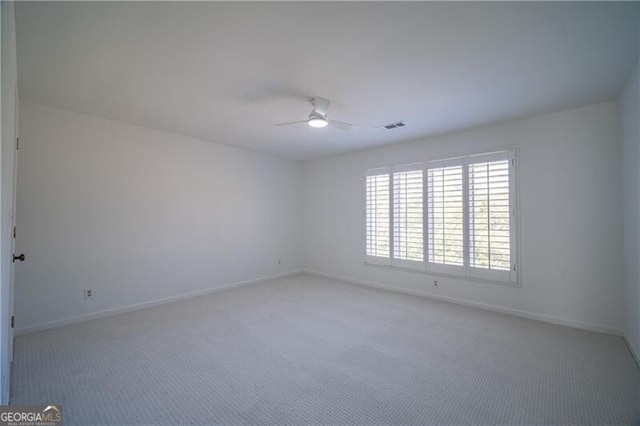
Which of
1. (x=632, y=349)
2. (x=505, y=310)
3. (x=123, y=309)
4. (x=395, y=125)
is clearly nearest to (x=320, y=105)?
(x=395, y=125)

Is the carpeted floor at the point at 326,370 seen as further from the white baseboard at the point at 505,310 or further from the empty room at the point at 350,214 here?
the white baseboard at the point at 505,310

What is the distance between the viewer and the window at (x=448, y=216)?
3881mm

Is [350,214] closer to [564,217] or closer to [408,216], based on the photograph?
[408,216]

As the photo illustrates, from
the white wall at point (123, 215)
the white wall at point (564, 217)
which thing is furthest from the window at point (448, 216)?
the white wall at point (123, 215)

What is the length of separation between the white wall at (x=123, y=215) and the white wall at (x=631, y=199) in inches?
205

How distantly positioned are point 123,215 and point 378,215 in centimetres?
406

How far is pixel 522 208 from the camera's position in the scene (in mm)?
3738

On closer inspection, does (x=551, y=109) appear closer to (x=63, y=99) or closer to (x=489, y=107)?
(x=489, y=107)

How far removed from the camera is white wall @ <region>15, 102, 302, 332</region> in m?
3.32

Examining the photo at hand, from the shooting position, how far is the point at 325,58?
2326 mm

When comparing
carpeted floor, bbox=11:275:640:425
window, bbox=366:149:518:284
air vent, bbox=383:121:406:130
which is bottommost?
carpeted floor, bbox=11:275:640:425

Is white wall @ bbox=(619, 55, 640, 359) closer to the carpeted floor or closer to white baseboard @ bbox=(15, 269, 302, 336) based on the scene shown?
the carpeted floor

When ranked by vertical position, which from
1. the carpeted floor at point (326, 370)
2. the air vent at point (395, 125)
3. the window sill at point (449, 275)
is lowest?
the carpeted floor at point (326, 370)

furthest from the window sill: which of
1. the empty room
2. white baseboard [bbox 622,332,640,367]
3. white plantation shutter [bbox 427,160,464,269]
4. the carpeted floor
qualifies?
white baseboard [bbox 622,332,640,367]
